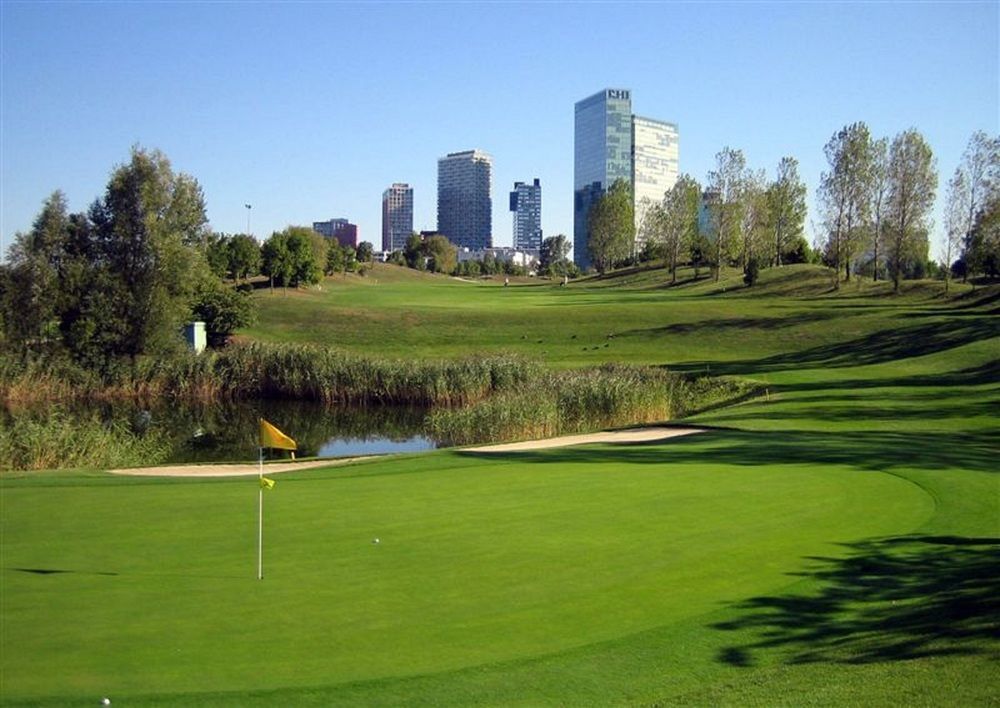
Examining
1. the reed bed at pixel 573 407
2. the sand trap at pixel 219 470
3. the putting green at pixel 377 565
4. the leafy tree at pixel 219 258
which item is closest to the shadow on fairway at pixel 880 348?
the reed bed at pixel 573 407

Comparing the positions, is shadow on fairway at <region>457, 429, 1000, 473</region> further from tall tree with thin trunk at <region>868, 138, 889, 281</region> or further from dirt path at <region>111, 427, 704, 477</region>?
tall tree with thin trunk at <region>868, 138, 889, 281</region>

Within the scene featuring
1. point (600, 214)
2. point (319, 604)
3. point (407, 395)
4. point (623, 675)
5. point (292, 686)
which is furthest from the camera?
point (600, 214)

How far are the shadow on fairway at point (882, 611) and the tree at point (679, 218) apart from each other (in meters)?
77.3

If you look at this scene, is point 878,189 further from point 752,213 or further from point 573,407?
point 573,407

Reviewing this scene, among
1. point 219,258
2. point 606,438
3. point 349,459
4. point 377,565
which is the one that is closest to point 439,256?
point 219,258

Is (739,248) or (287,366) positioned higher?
(739,248)

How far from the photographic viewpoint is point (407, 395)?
3719 centimetres

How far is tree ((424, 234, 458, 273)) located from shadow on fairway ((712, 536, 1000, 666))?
133m

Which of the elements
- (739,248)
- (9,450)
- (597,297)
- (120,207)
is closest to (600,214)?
(739,248)

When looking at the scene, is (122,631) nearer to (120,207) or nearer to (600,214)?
(120,207)

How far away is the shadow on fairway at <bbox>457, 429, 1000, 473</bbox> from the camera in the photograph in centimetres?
1697

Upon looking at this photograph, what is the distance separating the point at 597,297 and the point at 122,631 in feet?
223

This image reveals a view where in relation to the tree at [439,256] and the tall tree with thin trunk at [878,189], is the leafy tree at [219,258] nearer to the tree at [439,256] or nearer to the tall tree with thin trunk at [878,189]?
the tall tree with thin trunk at [878,189]

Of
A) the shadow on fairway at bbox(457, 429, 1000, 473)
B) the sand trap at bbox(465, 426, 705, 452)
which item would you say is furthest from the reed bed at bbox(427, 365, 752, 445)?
the shadow on fairway at bbox(457, 429, 1000, 473)
